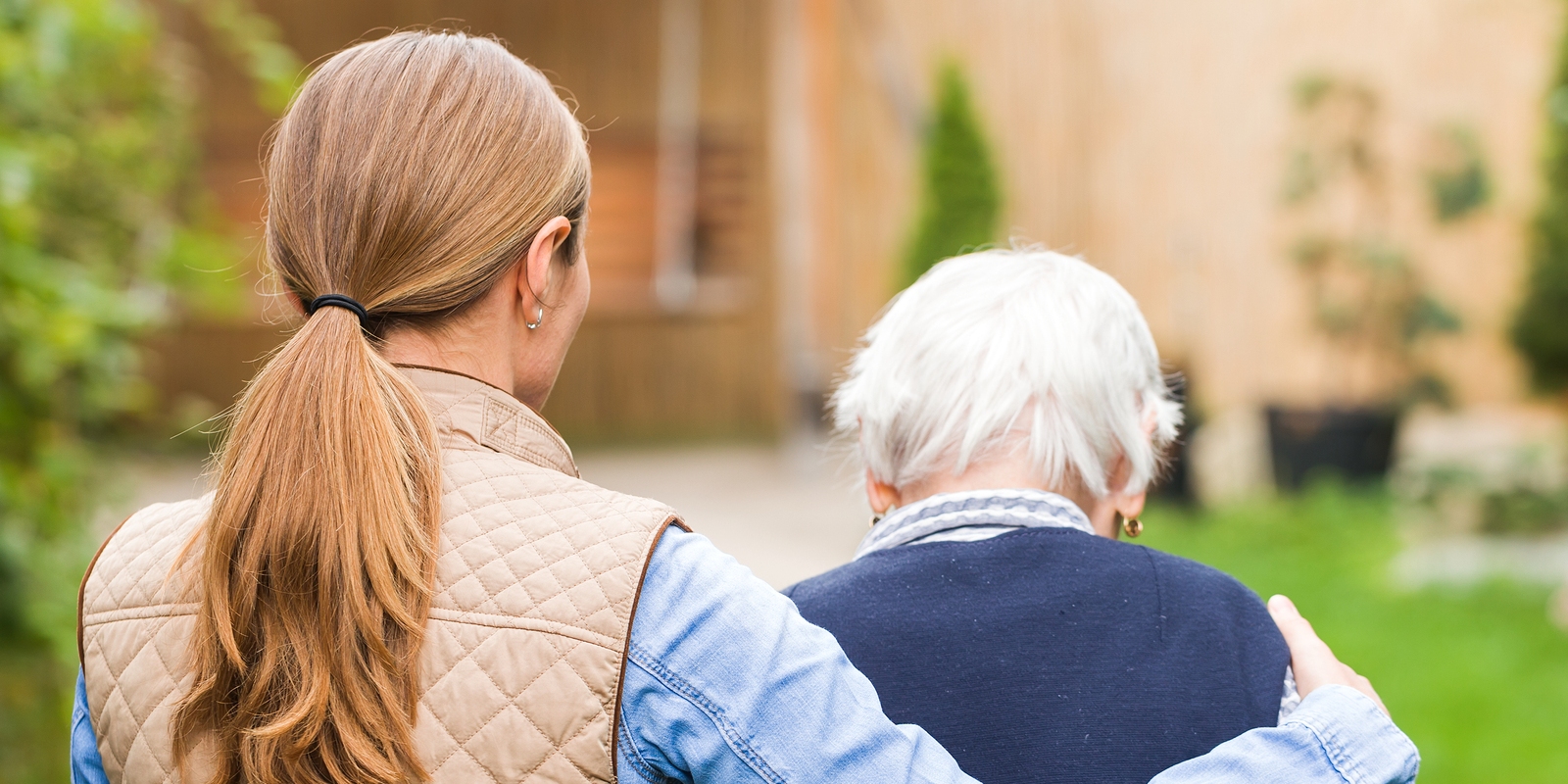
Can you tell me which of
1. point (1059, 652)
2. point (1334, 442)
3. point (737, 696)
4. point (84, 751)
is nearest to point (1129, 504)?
point (1059, 652)

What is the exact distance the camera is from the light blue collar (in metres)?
1.40

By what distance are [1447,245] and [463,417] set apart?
964cm

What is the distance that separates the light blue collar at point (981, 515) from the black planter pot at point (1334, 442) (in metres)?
6.35

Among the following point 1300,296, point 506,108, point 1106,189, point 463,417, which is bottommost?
point 1300,296

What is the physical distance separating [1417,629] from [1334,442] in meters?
2.55

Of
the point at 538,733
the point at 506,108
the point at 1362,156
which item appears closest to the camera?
the point at 538,733

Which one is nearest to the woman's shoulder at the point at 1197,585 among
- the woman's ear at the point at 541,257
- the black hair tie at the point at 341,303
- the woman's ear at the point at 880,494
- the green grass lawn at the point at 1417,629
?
the woman's ear at the point at 880,494

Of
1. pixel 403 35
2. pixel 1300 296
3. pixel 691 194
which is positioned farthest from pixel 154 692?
pixel 691 194

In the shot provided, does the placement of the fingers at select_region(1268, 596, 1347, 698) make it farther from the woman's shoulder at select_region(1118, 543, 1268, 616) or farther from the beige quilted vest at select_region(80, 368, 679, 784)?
the beige quilted vest at select_region(80, 368, 679, 784)

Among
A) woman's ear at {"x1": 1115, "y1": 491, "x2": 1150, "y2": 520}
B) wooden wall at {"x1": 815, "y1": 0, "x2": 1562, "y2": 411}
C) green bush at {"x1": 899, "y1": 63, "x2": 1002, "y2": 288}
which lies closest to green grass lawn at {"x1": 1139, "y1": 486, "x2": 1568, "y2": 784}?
green bush at {"x1": 899, "y1": 63, "x2": 1002, "y2": 288}

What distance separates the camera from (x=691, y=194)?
10672mm

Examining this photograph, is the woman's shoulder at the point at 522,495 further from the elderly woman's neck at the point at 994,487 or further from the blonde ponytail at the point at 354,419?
the elderly woman's neck at the point at 994,487

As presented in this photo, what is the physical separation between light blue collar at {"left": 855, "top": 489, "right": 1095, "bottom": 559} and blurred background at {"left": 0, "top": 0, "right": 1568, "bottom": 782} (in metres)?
2.54

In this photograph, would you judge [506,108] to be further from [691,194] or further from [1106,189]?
[691,194]
